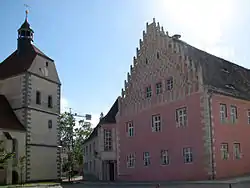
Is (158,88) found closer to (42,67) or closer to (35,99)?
(35,99)

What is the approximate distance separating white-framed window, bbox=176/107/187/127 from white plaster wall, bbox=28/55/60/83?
1978 cm

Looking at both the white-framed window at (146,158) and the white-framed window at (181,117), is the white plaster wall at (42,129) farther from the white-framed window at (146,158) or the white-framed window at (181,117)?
the white-framed window at (181,117)

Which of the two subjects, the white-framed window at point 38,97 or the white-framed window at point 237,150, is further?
the white-framed window at point 38,97

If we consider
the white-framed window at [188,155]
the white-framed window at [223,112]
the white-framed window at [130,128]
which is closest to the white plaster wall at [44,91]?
the white-framed window at [130,128]

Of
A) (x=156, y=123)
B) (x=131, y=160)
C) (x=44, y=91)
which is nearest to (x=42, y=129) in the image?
(x=44, y=91)

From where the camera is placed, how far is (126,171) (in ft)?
106

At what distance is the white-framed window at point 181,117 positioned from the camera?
89.0ft

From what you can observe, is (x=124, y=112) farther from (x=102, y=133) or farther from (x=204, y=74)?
(x=204, y=74)

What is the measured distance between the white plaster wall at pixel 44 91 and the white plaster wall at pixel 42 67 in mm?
730

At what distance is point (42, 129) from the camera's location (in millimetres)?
40094

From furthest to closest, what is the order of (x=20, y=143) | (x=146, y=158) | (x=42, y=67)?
(x=42, y=67)
(x=20, y=143)
(x=146, y=158)

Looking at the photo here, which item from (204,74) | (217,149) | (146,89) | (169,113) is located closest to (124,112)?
(146,89)

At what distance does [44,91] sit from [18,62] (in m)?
4.72

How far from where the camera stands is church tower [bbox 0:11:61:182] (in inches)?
1508
